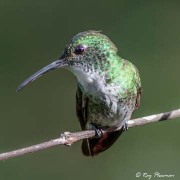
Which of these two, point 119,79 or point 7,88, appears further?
point 7,88

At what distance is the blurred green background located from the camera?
629cm

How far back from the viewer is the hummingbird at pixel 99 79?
13.1 feet

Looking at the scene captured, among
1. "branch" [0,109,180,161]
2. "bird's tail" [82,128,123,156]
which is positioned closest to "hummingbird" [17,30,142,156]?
"bird's tail" [82,128,123,156]

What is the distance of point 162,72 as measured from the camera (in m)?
6.84

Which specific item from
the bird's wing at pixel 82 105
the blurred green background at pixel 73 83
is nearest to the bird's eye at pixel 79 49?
the bird's wing at pixel 82 105

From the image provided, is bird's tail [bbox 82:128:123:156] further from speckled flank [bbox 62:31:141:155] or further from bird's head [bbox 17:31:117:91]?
bird's head [bbox 17:31:117:91]

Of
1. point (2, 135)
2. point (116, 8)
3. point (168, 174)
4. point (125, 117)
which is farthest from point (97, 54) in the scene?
point (116, 8)

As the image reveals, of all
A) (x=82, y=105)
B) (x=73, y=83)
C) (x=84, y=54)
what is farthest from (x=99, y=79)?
(x=73, y=83)

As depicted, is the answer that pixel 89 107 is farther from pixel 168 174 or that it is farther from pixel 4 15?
pixel 4 15

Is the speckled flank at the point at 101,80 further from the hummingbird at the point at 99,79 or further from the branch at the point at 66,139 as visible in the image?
the branch at the point at 66,139

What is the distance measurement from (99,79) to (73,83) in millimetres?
2595

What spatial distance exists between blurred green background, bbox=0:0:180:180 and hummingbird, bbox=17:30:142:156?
1802mm

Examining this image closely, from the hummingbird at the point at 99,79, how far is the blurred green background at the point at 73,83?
1802 millimetres

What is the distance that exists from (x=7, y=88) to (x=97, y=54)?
2.95 meters
